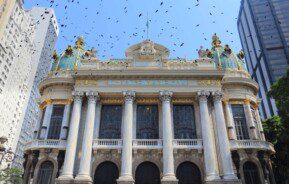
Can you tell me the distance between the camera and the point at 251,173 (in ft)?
83.3

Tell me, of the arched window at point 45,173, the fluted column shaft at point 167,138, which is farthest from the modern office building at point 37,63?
the fluted column shaft at point 167,138

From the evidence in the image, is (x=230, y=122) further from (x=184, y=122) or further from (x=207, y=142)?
(x=184, y=122)

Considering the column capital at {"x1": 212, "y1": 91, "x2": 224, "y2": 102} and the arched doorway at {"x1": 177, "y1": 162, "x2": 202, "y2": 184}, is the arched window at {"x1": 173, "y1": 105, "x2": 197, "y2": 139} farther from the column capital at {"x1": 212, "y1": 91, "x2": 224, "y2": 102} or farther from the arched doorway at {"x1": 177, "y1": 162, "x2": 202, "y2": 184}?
the arched doorway at {"x1": 177, "y1": 162, "x2": 202, "y2": 184}

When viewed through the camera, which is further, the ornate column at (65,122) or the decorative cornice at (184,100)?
the decorative cornice at (184,100)

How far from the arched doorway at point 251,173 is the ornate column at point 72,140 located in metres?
16.2

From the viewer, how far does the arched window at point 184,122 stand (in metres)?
27.3

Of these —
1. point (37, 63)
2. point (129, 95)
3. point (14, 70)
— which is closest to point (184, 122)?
point (129, 95)

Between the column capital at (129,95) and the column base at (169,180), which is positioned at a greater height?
the column capital at (129,95)

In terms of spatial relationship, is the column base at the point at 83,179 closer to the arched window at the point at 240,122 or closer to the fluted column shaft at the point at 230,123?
the fluted column shaft at the point at 230,123

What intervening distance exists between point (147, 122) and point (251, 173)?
36.6ft

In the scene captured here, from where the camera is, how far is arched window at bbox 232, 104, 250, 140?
27.6 meters

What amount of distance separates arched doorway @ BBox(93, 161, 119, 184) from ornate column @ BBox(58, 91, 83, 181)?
250 centimetres

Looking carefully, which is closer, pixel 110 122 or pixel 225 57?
pixel 110 122

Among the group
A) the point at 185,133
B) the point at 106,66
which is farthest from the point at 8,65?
the point at 185,133
